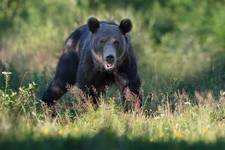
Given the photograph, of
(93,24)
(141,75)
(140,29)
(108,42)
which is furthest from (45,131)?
(140,29)

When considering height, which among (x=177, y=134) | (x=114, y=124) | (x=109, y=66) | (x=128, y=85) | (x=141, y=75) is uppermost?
(x=141, y=75)

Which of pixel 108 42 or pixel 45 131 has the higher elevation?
pixel 108 42

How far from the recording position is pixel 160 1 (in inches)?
1008

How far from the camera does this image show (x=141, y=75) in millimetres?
15867

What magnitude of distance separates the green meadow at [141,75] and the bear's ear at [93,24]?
1.01 m

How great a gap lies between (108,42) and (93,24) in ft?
1.36

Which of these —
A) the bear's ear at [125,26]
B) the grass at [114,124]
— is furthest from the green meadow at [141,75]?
the bear's ear at [125,26]

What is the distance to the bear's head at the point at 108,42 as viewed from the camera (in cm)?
1150

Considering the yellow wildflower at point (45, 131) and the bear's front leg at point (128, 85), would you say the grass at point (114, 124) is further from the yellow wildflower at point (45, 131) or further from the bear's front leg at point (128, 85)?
the bear's front leg at point (128, 85)

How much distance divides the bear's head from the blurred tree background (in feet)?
16.2

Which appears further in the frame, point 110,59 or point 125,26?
point 125,26

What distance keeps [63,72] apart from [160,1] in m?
13.1

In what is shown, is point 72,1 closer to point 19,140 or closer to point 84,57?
point 84,57

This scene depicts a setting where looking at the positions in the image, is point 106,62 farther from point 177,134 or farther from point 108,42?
point 177,134
